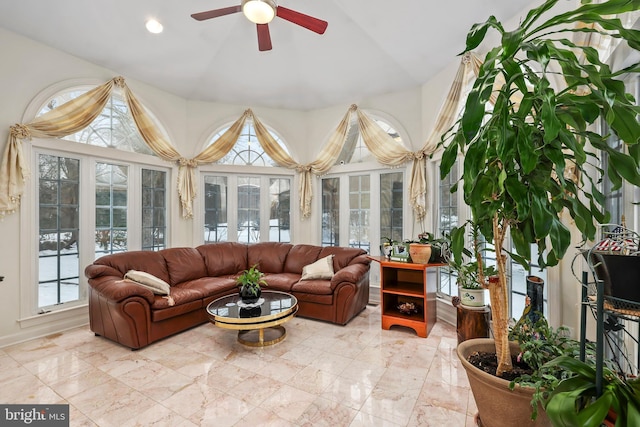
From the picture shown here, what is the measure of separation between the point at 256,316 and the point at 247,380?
0.58m

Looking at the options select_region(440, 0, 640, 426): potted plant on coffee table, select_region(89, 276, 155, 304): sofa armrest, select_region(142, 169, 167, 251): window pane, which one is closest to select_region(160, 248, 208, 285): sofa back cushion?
select_region(142, 169, 167, 251): window pane

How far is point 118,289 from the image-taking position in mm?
2836

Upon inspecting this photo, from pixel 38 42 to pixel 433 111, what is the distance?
16.0 ft

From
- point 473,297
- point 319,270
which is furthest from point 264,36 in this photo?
point 473,297

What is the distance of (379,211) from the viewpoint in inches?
180

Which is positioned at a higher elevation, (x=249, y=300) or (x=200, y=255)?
(x=200, y=255)

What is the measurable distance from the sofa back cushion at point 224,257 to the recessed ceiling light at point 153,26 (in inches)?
114

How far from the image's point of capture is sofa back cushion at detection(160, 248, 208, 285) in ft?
12.8

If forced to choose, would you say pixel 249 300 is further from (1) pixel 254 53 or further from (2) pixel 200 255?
(1) pixel 254 53

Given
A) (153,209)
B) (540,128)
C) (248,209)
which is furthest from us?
(248,209)

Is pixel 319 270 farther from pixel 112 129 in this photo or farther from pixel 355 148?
pixel 112 129

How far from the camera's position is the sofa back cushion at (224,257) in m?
4.34

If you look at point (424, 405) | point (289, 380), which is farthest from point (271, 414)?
point (424, 405)

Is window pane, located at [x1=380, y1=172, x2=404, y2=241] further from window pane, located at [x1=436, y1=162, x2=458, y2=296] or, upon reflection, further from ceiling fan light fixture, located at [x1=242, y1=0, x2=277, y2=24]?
ceiling fan light fixture, located at [x1=242, y1=0, x2=277, y2=24]
